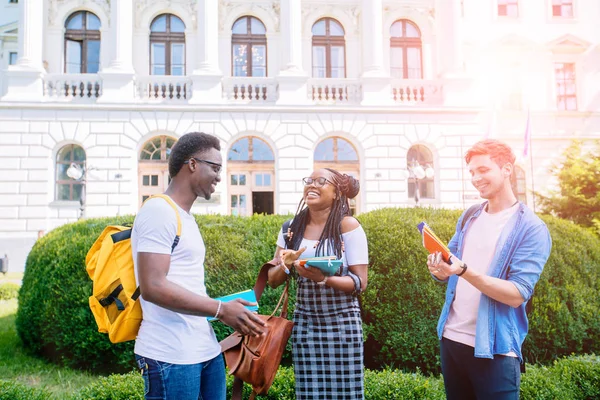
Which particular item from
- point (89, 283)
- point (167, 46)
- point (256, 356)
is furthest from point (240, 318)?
point (167, 46)

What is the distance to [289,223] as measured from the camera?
346 centimetres

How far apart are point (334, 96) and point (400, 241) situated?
671 inches

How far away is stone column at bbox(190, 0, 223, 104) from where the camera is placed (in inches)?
780

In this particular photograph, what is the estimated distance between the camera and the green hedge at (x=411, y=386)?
4.16 meters

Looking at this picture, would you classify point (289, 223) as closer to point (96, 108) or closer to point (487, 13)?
point (96, 108)

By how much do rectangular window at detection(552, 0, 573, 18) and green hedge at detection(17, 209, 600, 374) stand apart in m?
22.2

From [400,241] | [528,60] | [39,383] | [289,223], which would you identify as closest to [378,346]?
[400,241]

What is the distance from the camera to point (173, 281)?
2.27m

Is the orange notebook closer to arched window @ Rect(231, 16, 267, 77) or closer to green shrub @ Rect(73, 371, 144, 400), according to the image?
green shrub @ Rect(73, 371, 144, 400)

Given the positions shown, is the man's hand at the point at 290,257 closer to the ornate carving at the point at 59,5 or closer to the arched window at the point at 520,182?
the ornate carving at the point at 59,5

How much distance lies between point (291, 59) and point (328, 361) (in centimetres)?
1871

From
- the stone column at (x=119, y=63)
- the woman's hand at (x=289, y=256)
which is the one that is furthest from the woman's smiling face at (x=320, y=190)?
the stone column at (x=119, y=63)

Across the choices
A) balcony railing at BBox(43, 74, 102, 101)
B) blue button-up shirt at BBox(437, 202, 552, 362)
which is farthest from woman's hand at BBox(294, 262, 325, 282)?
balcony railing at BBox(43, 74, 102, 101)

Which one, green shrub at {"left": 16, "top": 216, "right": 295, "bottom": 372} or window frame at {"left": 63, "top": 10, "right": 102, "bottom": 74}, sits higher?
window frame at {"left": 63, "top": 10, "right": 102, "bottom": 74}
